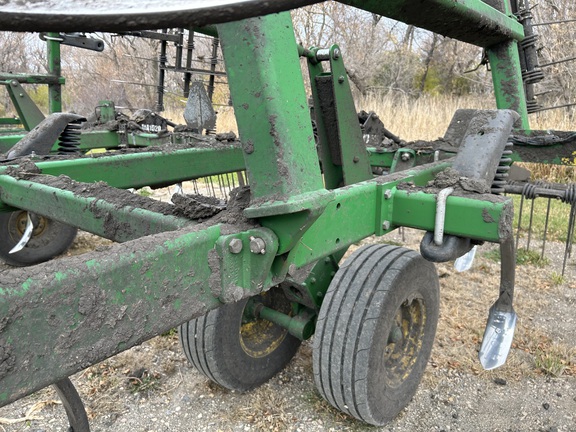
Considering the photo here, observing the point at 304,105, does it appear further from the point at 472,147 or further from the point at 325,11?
the point at 325,11

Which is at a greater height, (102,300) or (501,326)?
(102,300)

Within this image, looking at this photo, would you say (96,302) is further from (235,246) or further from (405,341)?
(405,341)

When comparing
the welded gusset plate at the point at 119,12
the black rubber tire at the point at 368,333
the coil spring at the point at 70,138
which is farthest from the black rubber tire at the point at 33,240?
the welded gusset plate at the point at 119,12

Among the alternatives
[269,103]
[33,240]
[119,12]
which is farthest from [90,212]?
[33,240]

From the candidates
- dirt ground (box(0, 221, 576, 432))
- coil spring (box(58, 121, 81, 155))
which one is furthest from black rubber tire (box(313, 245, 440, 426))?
coil spring (box(58, 121, 81, 155))

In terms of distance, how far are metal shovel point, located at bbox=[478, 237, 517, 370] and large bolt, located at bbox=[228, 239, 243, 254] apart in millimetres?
1812

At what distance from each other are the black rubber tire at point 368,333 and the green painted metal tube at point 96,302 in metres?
0.94

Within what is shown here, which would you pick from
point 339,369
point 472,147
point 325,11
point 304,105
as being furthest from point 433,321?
point 325,11

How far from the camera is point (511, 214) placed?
1566mm

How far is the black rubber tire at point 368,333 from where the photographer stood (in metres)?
1.95

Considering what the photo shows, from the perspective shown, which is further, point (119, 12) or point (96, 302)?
point (96, 302)

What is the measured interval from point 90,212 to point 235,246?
1.87 feet

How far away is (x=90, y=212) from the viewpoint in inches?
57.3

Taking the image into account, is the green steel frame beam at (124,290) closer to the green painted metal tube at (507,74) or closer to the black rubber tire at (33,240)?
the green painted metal tube at (507,74)
